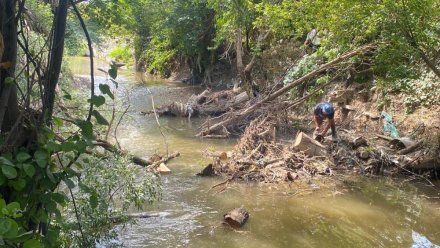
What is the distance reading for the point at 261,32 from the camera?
1658 cm

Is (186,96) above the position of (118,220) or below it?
above

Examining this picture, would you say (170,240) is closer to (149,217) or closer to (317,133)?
(149,217)

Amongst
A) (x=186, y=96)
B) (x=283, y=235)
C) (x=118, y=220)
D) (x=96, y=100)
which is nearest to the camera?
(x=96, y=100)

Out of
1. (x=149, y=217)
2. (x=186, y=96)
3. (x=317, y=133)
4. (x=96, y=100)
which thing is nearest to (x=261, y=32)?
(x=186, y=96)

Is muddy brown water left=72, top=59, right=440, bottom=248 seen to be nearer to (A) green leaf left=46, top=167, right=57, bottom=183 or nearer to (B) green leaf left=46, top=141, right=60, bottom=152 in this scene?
(A) green leaf left=46, top=167, right=57, bottom=183

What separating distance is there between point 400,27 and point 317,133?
3531 millimetres

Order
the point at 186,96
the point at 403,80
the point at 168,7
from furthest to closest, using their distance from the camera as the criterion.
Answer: the point at 168,7 < the point at 186,96 < the point at 403,80

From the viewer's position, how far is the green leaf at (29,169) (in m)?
2.22

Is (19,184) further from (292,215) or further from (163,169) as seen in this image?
(163,169)

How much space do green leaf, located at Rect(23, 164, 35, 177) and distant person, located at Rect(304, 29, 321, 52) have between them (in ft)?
43.0

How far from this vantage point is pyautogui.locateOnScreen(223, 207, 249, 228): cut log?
6.29 m

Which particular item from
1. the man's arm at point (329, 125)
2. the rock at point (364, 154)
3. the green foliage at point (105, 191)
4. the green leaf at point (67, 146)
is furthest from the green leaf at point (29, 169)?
the man's arm at point (329, 125)

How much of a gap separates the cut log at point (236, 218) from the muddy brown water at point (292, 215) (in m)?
0.12

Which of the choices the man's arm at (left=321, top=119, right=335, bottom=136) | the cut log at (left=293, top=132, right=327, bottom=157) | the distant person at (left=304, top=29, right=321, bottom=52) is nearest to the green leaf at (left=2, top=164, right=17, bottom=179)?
the cut log at (left=293, top=132, right=327, bottom=157)
